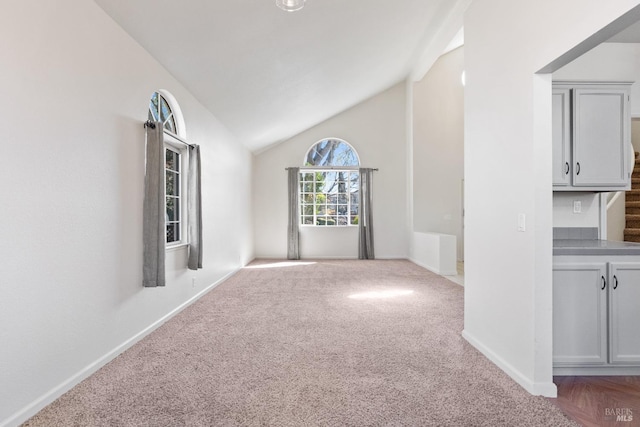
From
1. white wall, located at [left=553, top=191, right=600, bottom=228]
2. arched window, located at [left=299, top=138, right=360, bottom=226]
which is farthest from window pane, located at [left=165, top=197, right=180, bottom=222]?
arched window, located at [left=299, top=138, right=360, bottom=226]

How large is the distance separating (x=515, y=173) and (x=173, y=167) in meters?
3.46

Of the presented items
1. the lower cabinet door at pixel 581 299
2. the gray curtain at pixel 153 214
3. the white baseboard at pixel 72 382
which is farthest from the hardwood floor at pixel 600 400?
the gray curtain at pixel 153 214

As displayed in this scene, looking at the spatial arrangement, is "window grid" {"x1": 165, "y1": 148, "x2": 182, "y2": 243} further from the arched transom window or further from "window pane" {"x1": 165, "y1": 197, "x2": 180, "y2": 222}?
the arched transom window

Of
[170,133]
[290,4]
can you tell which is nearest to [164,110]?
[170,133]

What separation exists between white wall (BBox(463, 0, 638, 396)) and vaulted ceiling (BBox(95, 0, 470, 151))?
1.69 metres

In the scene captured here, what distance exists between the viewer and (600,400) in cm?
203

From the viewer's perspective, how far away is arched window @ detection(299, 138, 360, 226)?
8.28 meters

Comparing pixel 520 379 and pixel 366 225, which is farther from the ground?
pixel 366 225

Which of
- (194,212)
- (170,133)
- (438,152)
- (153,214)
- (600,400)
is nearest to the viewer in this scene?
(600,400)

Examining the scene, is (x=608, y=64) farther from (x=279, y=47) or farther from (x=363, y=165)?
(x=363, y=165)

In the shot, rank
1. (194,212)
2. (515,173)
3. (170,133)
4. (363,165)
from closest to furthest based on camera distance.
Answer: (515,173), (170,133), (194,212), (363,165)

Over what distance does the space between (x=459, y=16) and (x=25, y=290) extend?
19.0 ft

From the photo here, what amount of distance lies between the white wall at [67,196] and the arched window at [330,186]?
526 cm

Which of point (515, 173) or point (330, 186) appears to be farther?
point (330, 186)
